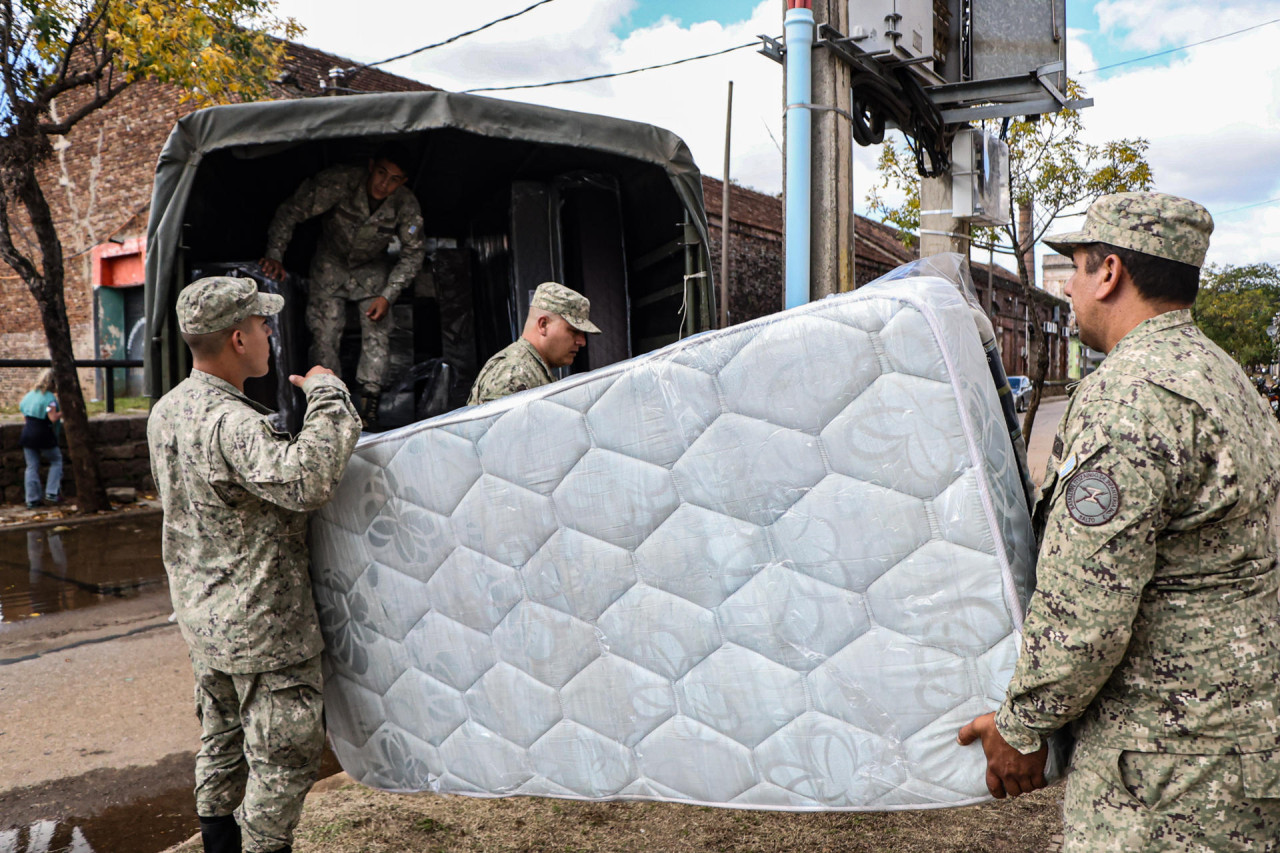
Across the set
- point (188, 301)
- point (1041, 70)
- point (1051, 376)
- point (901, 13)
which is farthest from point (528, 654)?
point (1051, 376)

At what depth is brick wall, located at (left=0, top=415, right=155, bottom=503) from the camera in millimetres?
9000

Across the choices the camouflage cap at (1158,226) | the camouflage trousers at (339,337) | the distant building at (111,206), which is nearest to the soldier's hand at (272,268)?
the camouflage trousers at (339,337)

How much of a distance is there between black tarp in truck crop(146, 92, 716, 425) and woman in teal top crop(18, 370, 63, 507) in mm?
6016

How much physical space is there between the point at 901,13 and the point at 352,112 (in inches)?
123

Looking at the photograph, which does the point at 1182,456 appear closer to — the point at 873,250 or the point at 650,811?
the point at 650,811

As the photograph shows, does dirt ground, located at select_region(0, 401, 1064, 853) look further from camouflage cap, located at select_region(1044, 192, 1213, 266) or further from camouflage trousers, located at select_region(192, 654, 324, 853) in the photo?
camouflage cap, located at select_region(1044, 192, 1213, 266)

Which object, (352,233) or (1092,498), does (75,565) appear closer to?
(352,233)

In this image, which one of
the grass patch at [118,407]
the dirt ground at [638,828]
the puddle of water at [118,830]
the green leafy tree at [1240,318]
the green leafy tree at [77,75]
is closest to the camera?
the dirt ground at [638,828]

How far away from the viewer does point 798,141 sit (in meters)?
4.41

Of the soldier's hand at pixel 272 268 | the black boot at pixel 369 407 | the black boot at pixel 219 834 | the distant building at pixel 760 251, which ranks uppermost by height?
the distant building at pixel 760 251

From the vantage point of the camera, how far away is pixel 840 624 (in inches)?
59.1

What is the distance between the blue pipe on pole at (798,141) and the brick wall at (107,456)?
296 inches

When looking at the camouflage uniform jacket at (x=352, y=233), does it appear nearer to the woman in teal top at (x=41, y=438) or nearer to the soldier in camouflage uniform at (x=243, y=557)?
the soldier in camouflage uniform at (x=243, y=557)

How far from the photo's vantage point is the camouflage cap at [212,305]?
2.03m
